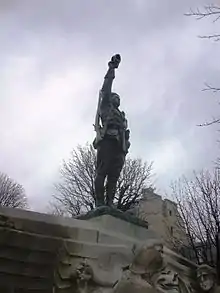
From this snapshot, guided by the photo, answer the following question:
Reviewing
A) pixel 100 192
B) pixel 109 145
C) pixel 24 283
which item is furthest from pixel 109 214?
pixel 24 283

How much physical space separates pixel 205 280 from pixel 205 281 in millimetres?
21

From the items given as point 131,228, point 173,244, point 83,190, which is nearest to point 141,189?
point 83,190

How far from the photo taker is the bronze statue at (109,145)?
10.5 meters

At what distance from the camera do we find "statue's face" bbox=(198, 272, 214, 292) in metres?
9.29

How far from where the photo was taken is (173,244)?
23.8 m

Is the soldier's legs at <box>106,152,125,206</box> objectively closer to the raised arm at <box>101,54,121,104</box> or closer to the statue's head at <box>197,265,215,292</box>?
the raised arm at <box>101,54,121,104</box>

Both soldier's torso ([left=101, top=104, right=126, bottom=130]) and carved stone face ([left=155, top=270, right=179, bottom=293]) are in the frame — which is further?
soldier's torso ([left=101, top=104, right=126, bottom=130])

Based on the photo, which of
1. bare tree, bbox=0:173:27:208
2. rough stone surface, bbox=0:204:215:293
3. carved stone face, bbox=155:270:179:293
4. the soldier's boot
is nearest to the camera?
rough stone surface, bbox=0:204:215:293

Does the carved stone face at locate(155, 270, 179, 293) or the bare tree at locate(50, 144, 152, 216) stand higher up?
the bare tree at locate(50, 144, 152, 216)

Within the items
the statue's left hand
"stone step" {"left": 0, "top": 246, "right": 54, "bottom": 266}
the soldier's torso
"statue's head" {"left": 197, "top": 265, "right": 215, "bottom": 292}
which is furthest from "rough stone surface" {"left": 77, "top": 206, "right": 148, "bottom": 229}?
the statue's left hand

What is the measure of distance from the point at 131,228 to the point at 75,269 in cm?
207

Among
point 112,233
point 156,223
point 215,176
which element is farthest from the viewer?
point 156,223

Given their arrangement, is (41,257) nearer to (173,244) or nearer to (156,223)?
(173,244)

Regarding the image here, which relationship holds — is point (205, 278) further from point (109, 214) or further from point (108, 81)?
point (108, 81)
